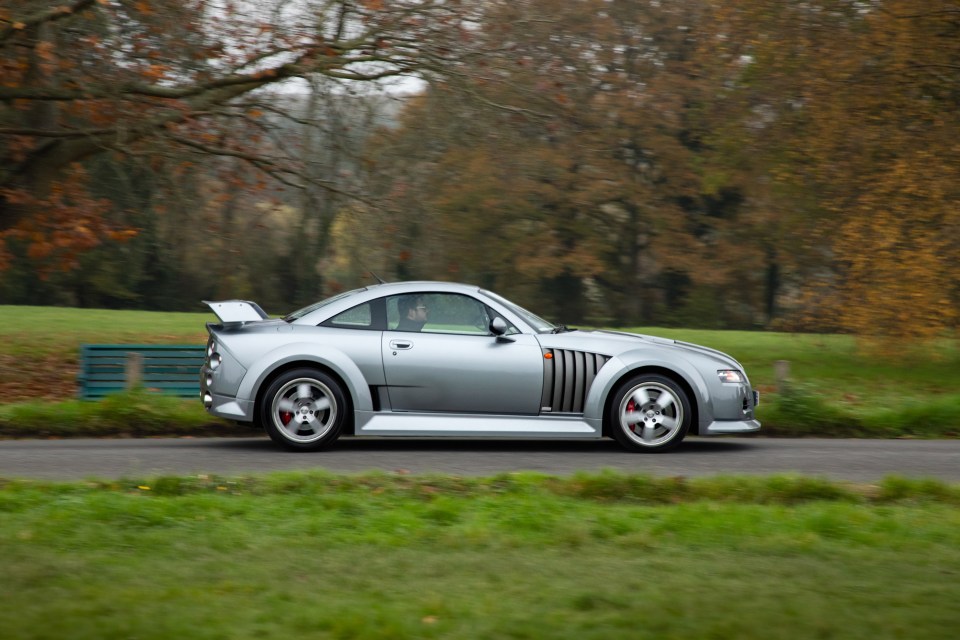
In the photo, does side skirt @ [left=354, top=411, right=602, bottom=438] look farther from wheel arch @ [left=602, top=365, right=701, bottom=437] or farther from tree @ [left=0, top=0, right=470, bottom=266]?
tree @ [left=0, top=0, right=470, bottom=266]

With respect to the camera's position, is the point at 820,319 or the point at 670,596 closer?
the point at 670,596

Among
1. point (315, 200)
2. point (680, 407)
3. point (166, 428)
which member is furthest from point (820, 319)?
point (166, 428)

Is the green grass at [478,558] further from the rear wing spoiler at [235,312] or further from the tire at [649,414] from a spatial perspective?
the rear wing spoiler at [235,312]

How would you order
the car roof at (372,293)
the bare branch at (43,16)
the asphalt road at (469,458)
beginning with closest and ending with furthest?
the asphalt road at (469,458) → the car roof at (372,293) → the bare branch at (43,16)

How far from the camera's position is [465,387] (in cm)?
1006

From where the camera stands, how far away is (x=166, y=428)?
39.3ft

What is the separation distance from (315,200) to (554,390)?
851 cm

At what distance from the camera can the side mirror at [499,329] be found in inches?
400

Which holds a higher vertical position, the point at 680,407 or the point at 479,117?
the point at 479,117

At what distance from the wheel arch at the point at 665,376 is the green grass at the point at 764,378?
8.36 ft

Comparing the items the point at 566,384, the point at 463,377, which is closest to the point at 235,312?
the point at 463,377

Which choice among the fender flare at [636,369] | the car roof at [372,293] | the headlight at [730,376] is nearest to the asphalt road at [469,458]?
the fender flare at [636,369]

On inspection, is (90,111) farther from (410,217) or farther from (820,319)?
(820,319)

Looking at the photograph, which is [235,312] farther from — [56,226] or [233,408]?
[56,226]
